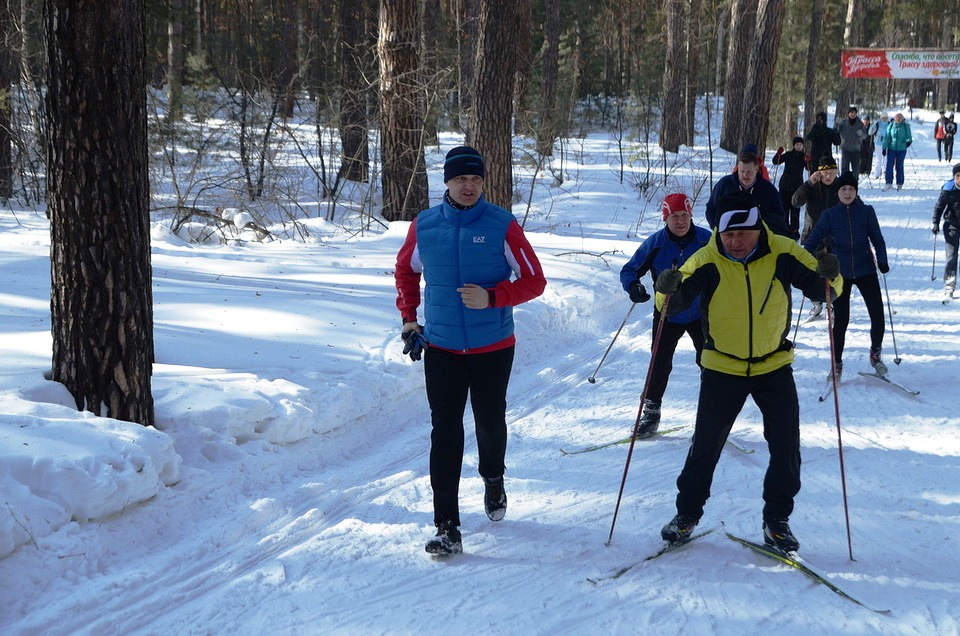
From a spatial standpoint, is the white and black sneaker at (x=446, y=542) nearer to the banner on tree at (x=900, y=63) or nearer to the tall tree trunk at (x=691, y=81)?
the tall tree trunk at (x=691, y=81)

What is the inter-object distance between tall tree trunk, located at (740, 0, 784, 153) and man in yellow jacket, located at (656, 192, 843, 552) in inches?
553

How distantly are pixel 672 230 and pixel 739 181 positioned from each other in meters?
2.61

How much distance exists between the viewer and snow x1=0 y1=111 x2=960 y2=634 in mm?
3889

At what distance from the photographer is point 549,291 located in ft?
33.2

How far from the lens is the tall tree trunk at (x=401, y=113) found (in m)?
13.0

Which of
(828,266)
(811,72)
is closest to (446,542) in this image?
(828,266)

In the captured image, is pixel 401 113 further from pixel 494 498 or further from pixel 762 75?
pixel 494 498

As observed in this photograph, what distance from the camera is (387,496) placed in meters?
5.22

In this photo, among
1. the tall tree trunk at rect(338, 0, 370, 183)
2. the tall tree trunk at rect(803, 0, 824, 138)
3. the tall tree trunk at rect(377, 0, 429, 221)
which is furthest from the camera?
the tall tree trunk at rect(803, 0, 824, 138)

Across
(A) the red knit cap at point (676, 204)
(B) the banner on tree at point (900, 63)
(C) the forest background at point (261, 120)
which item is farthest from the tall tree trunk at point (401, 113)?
(B) the banner on tree at point (900, 63)

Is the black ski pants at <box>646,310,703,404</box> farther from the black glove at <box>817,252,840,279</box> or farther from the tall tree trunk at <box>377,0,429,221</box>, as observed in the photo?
the tall tree trunk at <box>377,0,429,221</box>

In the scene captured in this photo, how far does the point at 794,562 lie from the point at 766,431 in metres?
0.64


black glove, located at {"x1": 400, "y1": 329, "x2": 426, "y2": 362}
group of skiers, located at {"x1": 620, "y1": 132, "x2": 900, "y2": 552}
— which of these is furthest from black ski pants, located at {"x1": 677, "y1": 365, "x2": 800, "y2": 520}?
black glove, located at {"x1": 400, "y1": 329, "x2": 426, "y2": 362}

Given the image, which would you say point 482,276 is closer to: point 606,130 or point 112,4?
point 112,4
